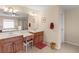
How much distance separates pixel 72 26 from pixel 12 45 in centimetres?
117

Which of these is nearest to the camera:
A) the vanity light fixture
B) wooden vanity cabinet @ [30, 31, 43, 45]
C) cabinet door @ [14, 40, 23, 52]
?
the vanity light fixture

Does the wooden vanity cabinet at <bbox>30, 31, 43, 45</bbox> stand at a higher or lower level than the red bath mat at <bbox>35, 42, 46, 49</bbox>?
higher

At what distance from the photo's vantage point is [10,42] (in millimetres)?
1590

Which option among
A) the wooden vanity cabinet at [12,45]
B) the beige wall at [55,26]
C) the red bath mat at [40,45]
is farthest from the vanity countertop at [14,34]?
the beige wall at [55,26]

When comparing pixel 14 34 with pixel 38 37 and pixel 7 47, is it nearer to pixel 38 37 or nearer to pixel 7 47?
pixel 7 47

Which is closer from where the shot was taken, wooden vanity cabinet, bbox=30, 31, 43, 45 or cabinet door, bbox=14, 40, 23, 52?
cabinet door, bbox=14, 40, 23, 52

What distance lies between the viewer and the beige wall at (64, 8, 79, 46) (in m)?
1.62

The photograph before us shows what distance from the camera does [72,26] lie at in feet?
5.64

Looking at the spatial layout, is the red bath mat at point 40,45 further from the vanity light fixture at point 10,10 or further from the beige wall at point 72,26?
the vanity light fixture at point 10,10

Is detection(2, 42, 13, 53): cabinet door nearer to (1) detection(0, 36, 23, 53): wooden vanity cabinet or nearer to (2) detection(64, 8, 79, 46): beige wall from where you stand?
(1) detection(0, 36, 23, 53): wooden vanity cabinet

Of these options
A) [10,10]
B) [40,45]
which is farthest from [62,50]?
[10,10]

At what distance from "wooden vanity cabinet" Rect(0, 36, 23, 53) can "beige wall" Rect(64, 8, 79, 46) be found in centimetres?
89

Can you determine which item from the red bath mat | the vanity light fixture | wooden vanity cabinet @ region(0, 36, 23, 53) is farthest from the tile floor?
the vanity light fixture
